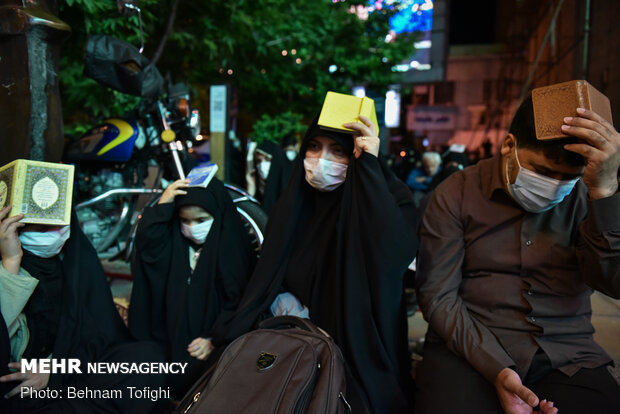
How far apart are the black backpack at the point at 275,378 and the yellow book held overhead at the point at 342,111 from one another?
818 millimetres

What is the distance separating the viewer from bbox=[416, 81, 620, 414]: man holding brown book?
1.25 meters

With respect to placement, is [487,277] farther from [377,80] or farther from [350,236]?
[377,80]

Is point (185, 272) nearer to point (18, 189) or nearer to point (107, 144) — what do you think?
point (18, 189)

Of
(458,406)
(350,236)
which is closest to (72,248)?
(350,236)

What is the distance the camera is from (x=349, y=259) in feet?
5.32

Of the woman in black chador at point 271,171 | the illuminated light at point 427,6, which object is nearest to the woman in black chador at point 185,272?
the woman in black chador at point 271,171

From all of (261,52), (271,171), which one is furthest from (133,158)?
(261,52)

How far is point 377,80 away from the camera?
7.63 m

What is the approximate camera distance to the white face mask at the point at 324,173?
5.91ft

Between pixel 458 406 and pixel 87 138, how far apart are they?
3257mm

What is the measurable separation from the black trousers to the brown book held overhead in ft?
2.58

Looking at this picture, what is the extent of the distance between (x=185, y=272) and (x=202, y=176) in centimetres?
52

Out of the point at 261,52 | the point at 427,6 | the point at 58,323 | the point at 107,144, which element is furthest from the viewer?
the point at 427,6

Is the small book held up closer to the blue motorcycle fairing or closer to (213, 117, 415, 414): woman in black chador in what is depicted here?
(213, 117, 415, 414): woman in black chador
